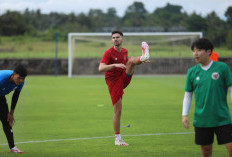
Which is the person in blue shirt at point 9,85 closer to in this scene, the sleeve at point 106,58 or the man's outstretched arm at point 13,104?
the man's outstretched arm at point 13,104

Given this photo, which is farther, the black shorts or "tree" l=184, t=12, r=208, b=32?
"tree" l=184, t=12, r=208, b=32

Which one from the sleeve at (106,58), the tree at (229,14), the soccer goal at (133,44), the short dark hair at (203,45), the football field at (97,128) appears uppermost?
the tree at (229,14)

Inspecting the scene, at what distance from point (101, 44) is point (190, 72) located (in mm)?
32192

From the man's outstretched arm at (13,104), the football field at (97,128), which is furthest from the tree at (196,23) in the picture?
the man's outstretched arm at (13,104)

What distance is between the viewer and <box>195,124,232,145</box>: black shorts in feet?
19.9

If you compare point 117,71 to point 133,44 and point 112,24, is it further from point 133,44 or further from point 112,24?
point 112,24

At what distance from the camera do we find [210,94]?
6.07 meters

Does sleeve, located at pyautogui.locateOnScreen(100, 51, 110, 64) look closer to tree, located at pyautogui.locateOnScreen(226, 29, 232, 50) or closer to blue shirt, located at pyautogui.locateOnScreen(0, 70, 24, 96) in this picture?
blue shirt, located at pyautogui.locateOnScreen(0, 70, 24, 96)

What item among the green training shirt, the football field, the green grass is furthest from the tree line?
the green training shirt

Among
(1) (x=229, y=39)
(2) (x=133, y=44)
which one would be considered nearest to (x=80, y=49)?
(2) (x=133, y=44)

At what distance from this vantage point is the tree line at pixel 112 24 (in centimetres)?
4459

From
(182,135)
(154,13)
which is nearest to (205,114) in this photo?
(182,135)

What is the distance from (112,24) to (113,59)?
51033mm

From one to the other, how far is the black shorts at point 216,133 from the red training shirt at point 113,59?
11.4 feet
